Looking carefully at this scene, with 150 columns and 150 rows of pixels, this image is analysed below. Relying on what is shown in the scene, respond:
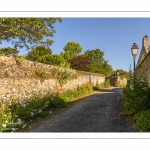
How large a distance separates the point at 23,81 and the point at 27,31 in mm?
2331

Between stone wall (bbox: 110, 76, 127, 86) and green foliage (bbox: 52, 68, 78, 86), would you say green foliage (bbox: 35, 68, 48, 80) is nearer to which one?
green foliage (bbox: 52, 68, 78, 86)

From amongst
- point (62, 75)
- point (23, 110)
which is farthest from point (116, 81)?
point (23, 110)

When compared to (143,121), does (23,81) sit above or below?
above

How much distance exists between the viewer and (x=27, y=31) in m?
8.38

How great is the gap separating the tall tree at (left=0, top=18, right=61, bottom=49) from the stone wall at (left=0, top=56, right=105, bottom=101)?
1.26 m

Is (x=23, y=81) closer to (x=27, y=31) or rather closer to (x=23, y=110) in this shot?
(x=23, y=110)

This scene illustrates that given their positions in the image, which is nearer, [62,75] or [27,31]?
[27,31]

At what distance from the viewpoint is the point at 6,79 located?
6.43m

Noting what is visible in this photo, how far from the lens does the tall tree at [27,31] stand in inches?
301

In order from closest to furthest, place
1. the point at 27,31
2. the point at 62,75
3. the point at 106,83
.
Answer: the point at 27,31, the point at 62,75, the point at 106,83
